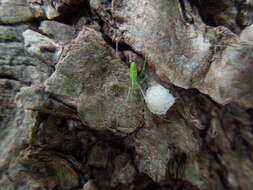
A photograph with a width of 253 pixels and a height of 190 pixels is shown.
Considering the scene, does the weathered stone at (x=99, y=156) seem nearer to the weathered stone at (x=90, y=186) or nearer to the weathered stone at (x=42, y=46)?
the weathered stone at (x=90, y=186)

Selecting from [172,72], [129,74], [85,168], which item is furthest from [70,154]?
[172,72]

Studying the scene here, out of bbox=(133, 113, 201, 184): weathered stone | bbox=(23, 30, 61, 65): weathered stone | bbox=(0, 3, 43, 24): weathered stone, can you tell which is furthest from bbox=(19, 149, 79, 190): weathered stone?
bbox=(0, 3, 43, 24): weathered stone

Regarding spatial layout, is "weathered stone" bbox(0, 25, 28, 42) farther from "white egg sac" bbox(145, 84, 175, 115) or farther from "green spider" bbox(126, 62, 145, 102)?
"white egg sac" bbox(145, 84, 175, 115)

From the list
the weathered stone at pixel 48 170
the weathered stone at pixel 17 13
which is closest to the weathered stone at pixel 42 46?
the weathered stone at pixel 17 13

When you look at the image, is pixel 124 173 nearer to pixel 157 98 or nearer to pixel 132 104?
pixel 132 104

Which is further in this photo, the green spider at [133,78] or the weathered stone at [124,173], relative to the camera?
the weathered stone at [124,173]

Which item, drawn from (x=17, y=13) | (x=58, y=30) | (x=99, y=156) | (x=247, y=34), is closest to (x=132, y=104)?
(x=99, y=156)
